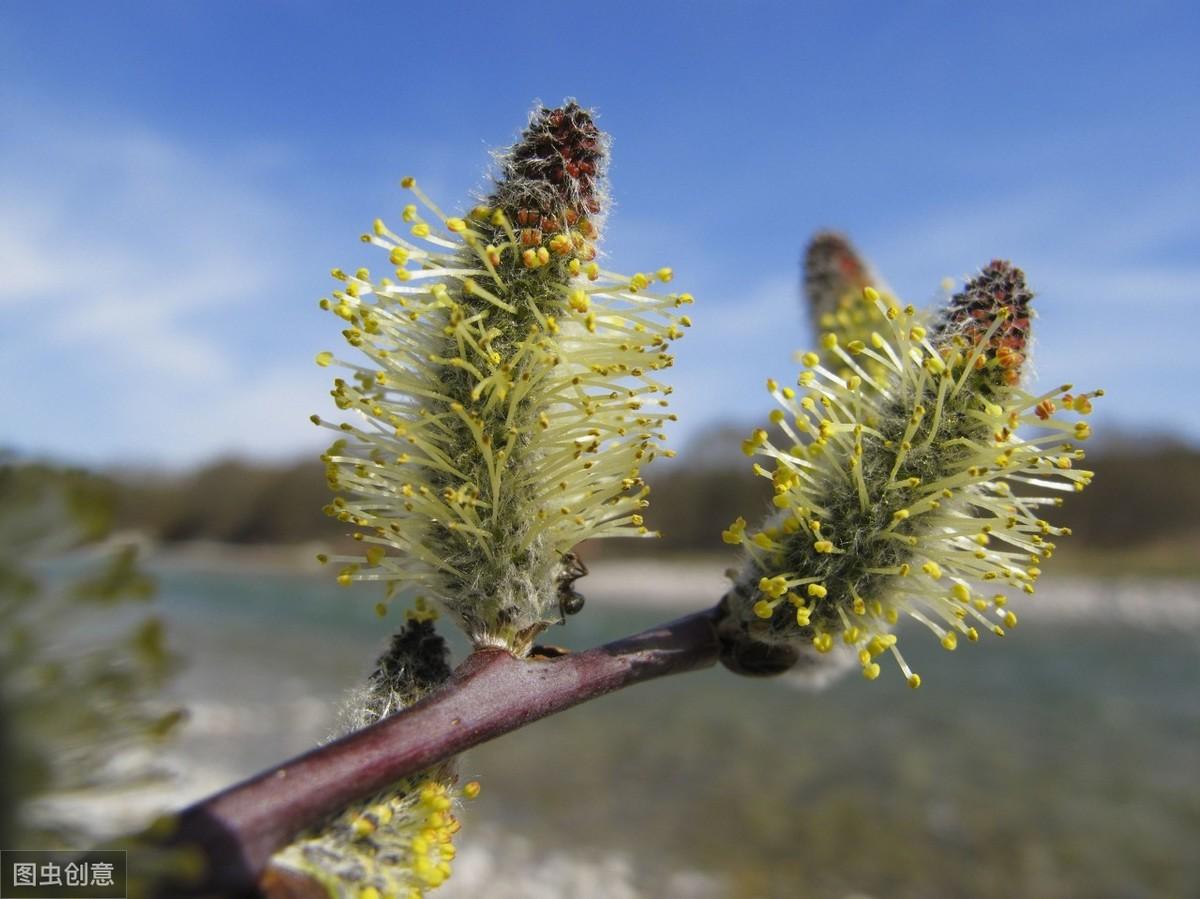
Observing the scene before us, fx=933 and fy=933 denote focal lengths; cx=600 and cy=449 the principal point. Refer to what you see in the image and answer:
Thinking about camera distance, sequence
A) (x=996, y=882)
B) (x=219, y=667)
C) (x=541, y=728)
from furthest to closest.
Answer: (x=219, y=667), (x=541, y=728), (x=996, y=882)

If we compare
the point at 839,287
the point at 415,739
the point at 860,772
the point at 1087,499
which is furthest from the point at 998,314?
the point at 1087,499

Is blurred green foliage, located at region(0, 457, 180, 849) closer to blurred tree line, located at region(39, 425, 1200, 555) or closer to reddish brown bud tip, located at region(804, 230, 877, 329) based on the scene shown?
reddish brown bud tip, located at region(804, 230, 877, 329)

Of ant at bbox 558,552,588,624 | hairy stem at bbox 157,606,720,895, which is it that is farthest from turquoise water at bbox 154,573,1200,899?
hairy stem at bbox 157,606,720,895

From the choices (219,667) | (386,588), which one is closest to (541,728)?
(219,667)

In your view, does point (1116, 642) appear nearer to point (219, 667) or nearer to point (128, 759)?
point (219, 667)

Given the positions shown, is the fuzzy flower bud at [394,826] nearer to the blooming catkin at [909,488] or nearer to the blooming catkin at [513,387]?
the blooming catkin at [513,387]

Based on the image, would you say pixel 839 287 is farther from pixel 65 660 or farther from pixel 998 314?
pixel 65 660
